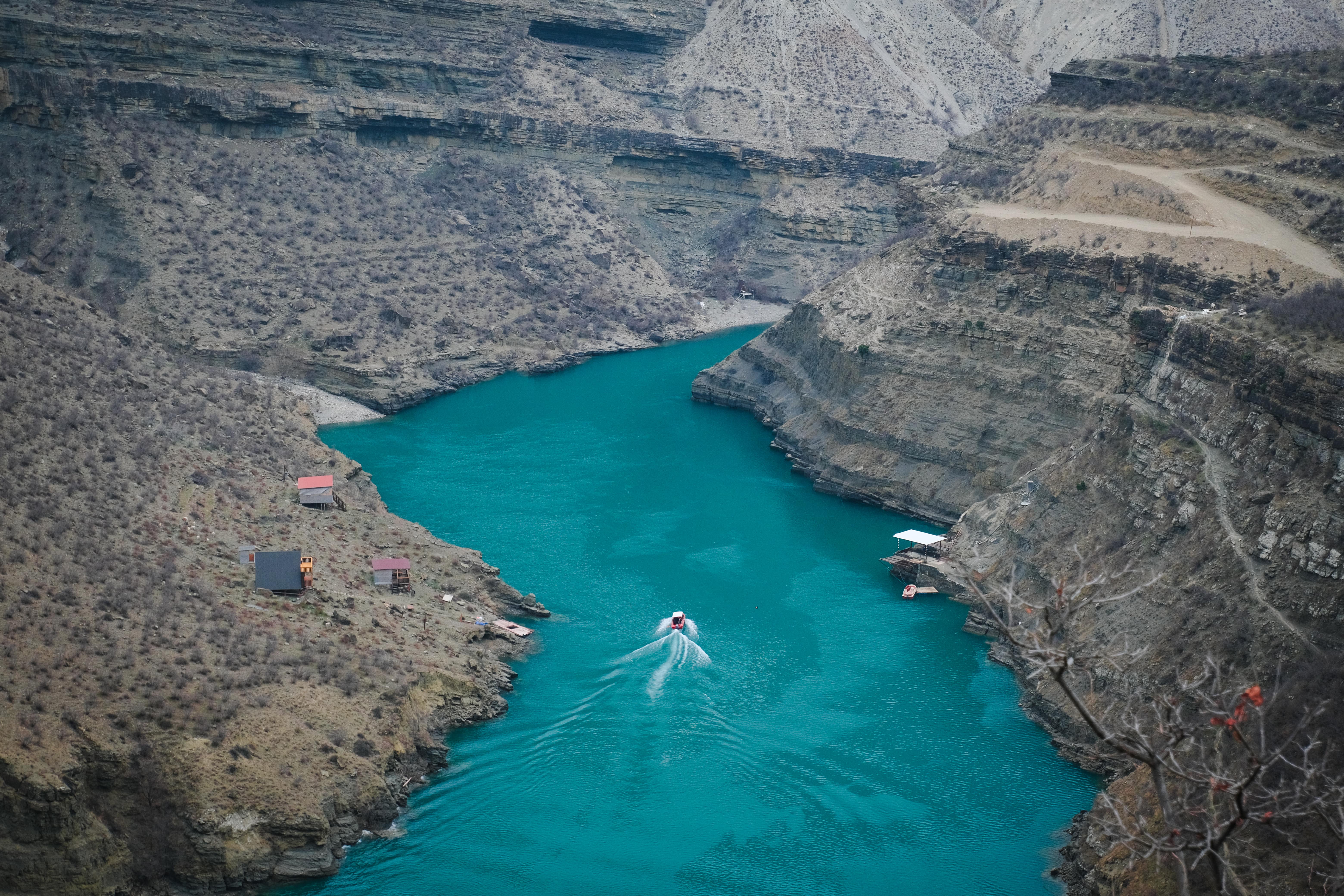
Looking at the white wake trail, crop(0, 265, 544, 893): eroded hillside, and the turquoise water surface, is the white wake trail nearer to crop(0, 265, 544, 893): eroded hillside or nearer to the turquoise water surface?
the turquoise water surface

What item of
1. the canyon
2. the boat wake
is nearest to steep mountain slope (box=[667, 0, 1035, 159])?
the canyon

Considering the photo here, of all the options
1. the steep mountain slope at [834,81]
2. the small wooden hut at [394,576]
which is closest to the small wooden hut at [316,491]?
the small wooden hut at [394,576]

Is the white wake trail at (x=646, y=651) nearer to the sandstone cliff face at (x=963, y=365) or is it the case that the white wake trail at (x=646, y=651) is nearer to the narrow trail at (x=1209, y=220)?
the sandstone cliff face at (x=963, y=365)

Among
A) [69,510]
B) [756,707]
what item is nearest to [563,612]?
[756,707]

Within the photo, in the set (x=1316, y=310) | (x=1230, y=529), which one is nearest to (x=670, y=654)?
(x=1230, y=529)

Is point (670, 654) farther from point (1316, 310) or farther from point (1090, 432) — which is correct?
point (1316, 310)

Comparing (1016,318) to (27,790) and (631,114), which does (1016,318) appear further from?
(631,114)
